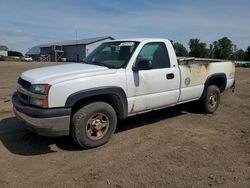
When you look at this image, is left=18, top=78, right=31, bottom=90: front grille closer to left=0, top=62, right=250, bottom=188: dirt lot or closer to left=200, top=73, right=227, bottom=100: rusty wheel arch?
left=0, top=62, right=250, bottom=188: dirt lot

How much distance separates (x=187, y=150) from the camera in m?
4.95

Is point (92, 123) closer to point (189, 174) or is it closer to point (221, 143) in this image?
point (189, 174)

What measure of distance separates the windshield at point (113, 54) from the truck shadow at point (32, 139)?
1.43 m

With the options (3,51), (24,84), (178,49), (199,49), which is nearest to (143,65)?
(24,84)

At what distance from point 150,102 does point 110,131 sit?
1.03 m

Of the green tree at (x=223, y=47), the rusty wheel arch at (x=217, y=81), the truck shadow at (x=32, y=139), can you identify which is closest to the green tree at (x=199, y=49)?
the green tree at (x=223, y=47)

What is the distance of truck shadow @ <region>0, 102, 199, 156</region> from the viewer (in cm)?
493

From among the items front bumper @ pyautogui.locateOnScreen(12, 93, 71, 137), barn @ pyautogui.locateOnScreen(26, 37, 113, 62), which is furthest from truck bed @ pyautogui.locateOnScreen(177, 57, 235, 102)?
barn @ pyautogui.locateOnScreen(26, 37, 113, 62)

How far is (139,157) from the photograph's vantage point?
4.63m

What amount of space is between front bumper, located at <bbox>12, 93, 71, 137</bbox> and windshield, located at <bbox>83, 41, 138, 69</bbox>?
1397 millimetres

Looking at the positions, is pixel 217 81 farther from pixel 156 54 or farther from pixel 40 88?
pixel 40 88

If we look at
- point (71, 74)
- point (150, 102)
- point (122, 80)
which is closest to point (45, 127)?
point (71, 74)

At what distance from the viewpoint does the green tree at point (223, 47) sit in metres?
81.5

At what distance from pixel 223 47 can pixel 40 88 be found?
276 feet
